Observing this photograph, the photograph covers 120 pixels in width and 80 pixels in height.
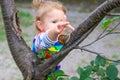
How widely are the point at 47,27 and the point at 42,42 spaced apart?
0.13 meters

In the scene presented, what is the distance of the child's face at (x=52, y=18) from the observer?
164 cm

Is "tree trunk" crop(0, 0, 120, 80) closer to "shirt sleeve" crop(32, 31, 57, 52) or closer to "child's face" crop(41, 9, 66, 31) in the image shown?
"shirt sleeve" crop(32, 31, 57, 52)

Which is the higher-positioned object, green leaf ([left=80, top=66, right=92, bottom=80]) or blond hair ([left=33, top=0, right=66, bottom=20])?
blond hair ([left=33, top=0, right=66, bottom=20])

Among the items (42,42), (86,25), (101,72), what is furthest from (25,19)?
(86,25)

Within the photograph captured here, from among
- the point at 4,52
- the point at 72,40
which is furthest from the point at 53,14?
the point at 4,52

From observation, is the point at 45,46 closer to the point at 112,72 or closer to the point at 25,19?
the point at 112,72

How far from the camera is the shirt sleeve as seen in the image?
151 centimetres

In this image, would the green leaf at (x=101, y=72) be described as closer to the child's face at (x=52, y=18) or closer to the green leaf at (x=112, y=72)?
the green leaf at (x=112, y=72)

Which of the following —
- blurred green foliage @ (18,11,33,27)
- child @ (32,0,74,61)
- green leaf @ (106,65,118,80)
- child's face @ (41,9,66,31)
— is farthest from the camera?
blurred green foliage @ (18,11,33,27)

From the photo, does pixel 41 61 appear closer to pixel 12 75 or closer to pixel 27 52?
pixel 27 52

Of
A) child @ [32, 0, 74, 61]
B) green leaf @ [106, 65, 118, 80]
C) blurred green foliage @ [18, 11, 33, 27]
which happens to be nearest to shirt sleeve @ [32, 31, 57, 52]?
child @ [32, 0, 74, 61]

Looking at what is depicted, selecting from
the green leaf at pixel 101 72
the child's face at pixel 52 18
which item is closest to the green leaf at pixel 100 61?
the green leaf at pixel 101 72

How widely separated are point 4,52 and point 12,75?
775mm

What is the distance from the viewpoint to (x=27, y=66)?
1428 millimetres
